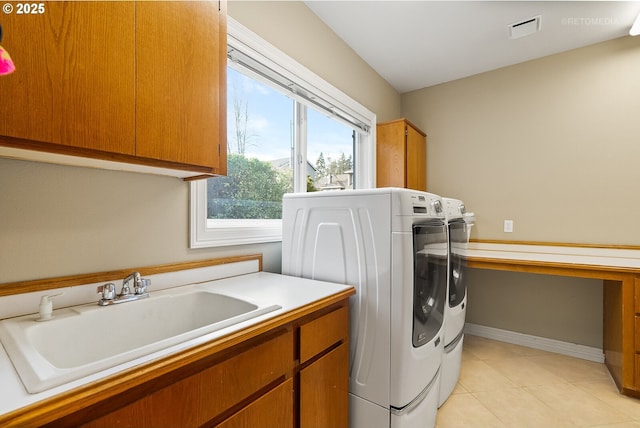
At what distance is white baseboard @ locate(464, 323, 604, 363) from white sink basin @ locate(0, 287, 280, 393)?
280 cm

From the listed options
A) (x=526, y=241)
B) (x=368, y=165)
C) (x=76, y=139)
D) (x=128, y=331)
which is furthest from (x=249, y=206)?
(x=526, y=241)

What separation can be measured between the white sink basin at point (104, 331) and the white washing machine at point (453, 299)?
49.4 inches

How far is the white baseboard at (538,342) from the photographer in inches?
99.3

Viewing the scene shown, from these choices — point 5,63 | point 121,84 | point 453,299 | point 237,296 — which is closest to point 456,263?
point 453,299

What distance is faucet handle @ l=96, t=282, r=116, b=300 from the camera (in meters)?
1.02

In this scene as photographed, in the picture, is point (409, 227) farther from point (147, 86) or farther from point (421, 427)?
point (147, 86)

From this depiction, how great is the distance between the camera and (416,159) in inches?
123

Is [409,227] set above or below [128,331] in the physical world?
above

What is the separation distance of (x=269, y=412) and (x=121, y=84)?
1.07m

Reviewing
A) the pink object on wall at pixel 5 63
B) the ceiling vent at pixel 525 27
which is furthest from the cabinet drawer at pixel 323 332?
the ceiling vent at pixel 525 27

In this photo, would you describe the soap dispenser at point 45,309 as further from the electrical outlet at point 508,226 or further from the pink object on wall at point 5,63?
the electrical outlet at point 508,226

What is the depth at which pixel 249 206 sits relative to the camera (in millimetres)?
1872

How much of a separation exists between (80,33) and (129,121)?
230mm

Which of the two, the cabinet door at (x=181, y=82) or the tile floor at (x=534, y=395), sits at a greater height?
the cabinet door at (x=181, y=82)
